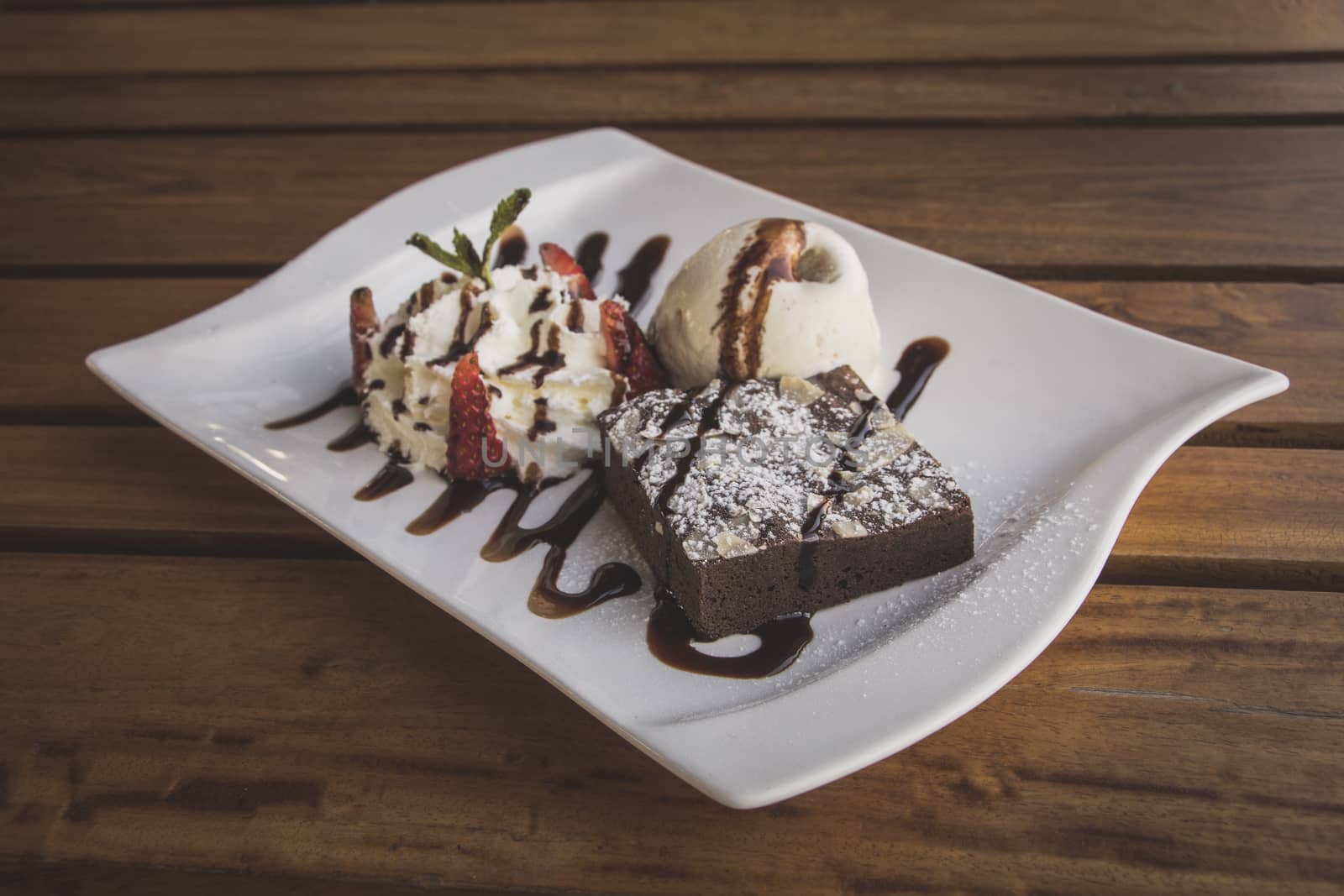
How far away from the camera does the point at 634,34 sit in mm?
2730

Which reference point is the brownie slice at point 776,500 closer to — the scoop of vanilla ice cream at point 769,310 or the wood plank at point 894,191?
the scoop of vanilla ice cream at point 769,310

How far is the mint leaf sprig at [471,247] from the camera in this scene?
1643mm

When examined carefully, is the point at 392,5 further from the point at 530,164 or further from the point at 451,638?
the point at 451,638

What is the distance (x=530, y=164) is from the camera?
7.02 feet

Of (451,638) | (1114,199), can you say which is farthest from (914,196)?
(451,638)

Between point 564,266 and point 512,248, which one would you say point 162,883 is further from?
point 512,248

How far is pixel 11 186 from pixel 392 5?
3.37ft

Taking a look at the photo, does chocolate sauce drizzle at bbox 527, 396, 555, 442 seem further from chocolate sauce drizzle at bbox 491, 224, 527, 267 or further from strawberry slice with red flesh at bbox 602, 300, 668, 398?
chocolate sauce drizzle at bbox 491, 224, 527, 267

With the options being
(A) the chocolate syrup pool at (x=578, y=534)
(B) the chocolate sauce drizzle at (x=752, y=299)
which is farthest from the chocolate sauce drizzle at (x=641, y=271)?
(B) the chocolate sauce drizzle at (x=752, y=299)

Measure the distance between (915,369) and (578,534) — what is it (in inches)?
22.9

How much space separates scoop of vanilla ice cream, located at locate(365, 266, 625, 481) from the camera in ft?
5.29

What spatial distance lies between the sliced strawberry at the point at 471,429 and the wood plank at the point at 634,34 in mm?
1337

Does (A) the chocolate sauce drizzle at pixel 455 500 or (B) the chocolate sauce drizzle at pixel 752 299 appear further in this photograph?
(B) the chocolate sauce drizzle at pixel 752 299

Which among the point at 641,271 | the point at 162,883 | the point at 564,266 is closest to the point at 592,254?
the point at 641,271
